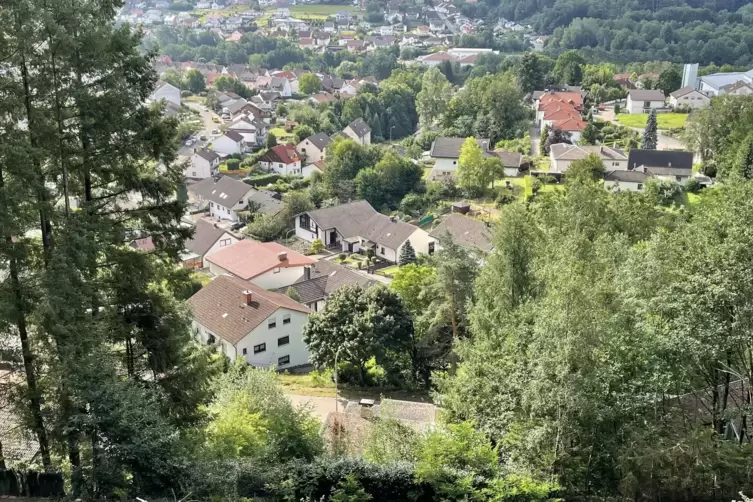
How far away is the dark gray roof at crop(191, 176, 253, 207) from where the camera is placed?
41.6 meters

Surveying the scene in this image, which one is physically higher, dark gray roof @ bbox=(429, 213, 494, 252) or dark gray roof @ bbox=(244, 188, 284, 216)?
dark gray roof @ bbox=(429, 213, 494, 252)

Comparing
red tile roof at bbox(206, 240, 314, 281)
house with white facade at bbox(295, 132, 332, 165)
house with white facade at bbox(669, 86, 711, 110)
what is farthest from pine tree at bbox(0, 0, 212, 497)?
house with white facade at bbox(669, 86, 711, 110)

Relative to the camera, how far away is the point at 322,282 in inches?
Answer: 1049

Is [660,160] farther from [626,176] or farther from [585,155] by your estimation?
[585,155]

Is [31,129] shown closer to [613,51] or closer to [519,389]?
[519,389]

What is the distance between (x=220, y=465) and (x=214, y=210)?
35.4 metres

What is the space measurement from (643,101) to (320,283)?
45.0 metres

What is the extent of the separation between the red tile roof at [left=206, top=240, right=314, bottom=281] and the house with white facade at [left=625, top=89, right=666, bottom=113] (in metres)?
42.3

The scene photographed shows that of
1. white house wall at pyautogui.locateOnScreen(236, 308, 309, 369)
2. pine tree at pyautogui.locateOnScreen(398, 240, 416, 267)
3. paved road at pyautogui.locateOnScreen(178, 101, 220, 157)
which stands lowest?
paved road at pyautogui.locateOnScreen(178, 101, 220, 157)

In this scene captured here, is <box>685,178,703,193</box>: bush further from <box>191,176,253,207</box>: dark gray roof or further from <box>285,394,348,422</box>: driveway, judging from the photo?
<box>285,394,348,422</box>: driveway

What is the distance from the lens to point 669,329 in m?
9.44

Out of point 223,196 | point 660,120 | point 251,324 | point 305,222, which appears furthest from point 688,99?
point 251,324

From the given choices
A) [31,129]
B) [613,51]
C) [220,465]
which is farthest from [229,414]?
[613,51]

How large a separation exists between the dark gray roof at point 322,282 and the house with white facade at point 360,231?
5.38 m
